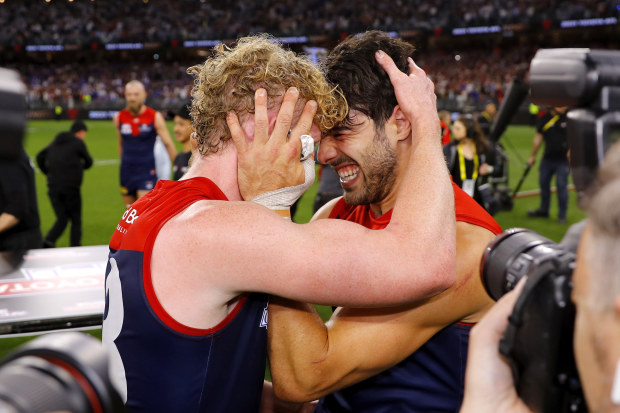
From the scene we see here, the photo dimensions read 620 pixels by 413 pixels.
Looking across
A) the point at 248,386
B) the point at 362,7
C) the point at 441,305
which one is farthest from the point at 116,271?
the point at 362,7

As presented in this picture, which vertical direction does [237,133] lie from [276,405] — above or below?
above

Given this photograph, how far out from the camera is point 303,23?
45219 mm

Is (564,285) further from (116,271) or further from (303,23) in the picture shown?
(303,23)

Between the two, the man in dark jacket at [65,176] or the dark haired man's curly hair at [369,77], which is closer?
the dark haired man's curly hair at [369,77]

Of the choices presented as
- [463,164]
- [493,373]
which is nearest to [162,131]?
[463,164]

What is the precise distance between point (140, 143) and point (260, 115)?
762 cm

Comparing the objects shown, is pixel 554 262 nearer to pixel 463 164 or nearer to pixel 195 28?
pixel 463 164

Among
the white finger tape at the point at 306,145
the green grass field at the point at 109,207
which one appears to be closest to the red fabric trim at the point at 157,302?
the white finger tape at the point at 306,145

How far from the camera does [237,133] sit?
189cm

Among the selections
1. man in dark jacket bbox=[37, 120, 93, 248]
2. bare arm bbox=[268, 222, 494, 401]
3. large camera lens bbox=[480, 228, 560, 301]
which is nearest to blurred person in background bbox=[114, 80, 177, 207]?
man in dark jacket bbox=[37, 120, 93, 248]

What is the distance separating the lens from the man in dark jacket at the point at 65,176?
8.36m

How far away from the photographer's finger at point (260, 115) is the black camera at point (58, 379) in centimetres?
108

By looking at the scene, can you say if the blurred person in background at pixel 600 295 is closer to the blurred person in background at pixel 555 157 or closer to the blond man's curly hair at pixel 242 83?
the blond man's curly hair at pixel 242 83

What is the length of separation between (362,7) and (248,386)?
44904mm
